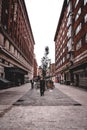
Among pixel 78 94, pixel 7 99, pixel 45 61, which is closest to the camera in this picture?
pixel 7 99

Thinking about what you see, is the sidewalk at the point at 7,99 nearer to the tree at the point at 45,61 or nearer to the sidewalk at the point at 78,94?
the sidewalk at the point at 78,94

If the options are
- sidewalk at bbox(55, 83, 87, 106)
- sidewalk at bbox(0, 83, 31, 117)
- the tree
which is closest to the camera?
sidewalk at bbox(0, 83, 31, 117)

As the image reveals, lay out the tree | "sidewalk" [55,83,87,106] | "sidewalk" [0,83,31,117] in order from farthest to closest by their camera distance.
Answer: the tree < "sidewalk" [55,83,87,106] < "sidewalk" [0,83,31,117]

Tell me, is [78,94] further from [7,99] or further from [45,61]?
[45,61]

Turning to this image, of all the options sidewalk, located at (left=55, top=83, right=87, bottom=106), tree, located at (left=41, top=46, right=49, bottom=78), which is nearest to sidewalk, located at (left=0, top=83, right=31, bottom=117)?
sidewalk, located at (left=55, top=83, right=87, bottom=106)

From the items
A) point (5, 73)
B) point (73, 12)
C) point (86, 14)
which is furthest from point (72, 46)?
point (5, 73)

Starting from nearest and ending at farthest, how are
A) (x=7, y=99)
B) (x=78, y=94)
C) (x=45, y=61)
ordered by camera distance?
(x=7, y=99)
(x=78, y=94)
(x=45, y=61)

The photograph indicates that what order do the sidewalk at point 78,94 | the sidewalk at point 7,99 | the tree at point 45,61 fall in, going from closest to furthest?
1. the sidewalk at point 7,99
2. the sidewalk at point 78,94
3. the tree at point 45,61

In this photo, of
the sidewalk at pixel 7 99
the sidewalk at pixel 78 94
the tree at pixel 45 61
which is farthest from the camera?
the tree at pixel 45 61

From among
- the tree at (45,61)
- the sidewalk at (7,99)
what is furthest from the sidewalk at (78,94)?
the tree at (45,61)

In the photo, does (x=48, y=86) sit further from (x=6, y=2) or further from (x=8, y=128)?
(x=8, y=128)

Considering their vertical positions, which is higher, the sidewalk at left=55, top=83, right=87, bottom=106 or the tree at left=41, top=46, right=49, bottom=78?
the tree at left=41, top=46, right=49, bottom=78

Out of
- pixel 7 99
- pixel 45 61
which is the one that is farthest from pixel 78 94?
pixel 45 61

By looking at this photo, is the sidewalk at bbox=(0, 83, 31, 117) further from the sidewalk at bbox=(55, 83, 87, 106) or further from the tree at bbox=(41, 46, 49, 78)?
the tree at bbox=(41, 46, 49, 78)
